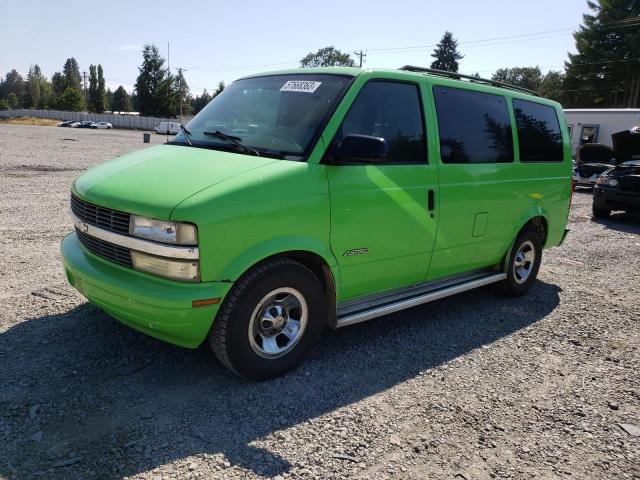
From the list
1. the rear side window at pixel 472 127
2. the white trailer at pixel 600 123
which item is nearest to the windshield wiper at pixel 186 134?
the rear side window at pixel 472 127

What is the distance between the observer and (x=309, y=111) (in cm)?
365

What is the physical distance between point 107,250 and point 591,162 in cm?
1755

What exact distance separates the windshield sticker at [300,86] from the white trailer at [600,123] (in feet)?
59.8

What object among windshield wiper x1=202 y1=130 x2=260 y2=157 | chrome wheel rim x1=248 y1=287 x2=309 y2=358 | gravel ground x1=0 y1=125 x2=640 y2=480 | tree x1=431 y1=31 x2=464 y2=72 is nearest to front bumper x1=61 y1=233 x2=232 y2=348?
chrome wheel rim x1=248 y1=287 x2=309 y2=358

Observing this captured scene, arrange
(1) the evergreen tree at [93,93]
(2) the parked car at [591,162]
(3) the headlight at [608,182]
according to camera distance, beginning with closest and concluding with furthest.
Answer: (3) the headlight at [608,182]
(2) the parked car at [591,162]
(1) the evergreen tree at [93,93]

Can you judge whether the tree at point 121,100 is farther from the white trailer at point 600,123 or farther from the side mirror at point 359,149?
the side mirror at point 359,149

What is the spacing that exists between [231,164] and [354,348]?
1.81 meters

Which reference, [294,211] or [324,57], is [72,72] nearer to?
[324,57]

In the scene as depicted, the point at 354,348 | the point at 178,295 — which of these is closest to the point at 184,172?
the point at 178,295

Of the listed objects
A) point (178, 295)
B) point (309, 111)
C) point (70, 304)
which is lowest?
point (70, 304)

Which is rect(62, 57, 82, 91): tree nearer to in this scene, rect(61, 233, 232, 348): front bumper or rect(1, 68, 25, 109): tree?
rect(1, 68, 25, 109): tree

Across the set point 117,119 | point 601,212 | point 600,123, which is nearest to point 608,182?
point 601,212

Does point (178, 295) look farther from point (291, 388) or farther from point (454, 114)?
point (454, 114)

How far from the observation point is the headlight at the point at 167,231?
114 inches
